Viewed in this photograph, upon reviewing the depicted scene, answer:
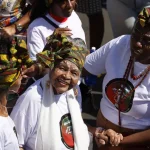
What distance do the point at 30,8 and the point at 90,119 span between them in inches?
49.7

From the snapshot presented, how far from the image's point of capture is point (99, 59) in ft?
10.5

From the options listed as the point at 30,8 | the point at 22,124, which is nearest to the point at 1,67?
the point at 22,124

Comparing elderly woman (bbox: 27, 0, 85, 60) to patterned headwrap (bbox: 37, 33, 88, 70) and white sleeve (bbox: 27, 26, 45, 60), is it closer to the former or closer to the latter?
white sleeve (bbox: 27, 26, 45, 60)

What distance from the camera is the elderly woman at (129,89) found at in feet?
9.62

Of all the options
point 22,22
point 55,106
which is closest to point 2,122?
point 55,106

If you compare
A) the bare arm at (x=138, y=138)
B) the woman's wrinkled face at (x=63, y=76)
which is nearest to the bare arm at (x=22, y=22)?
the woman's wrinkled face at (x=63, y=76)

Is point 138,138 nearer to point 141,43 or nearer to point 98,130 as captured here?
point 98,130

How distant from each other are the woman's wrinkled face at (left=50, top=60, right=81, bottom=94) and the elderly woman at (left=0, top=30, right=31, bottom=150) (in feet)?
1.37

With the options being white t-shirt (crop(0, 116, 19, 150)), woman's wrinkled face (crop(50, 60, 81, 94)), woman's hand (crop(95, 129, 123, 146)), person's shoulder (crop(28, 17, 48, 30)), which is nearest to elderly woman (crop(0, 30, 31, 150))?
white t-shirt (crop(0, 116, 19, 150))

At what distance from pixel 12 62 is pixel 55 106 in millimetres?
A: 561

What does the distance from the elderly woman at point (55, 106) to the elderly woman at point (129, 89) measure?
209mm

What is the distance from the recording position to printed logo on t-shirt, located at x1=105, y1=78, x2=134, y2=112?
9.80ft

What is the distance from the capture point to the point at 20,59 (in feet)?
7.88

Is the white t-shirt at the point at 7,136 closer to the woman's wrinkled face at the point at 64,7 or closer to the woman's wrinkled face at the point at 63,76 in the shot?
the woman's wrinkled face at the point at 63,76
